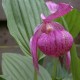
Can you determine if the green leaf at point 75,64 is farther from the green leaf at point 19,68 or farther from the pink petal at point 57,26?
the green leaf at point 19,68

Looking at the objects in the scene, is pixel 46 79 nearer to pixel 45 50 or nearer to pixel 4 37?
pixel 45 50

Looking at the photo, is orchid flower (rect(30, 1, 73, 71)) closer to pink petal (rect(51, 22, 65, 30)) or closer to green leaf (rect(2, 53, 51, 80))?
pink petal (rect(51, 22, 65, 30))

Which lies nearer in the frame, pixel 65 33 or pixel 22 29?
pixel 65 33

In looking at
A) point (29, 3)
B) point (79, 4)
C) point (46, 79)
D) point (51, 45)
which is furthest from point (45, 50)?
point (79, 4)

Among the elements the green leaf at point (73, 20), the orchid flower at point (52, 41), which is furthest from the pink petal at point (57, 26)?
the green leaf at point (73, 20)

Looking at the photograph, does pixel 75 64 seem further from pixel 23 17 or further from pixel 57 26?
pixel 23 17

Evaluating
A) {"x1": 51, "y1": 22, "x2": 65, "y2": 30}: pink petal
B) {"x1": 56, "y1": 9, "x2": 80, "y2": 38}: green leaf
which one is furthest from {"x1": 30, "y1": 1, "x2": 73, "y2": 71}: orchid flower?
{"x1": 56, "y1": 9, "x2": 80, "y2": 38}: green leaf
